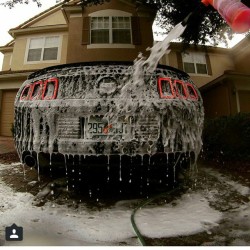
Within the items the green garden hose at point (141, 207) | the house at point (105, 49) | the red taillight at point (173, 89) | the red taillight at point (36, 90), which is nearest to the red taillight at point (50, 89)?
the red taillight at point (36, 90)

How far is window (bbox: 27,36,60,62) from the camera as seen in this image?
41.2 ft

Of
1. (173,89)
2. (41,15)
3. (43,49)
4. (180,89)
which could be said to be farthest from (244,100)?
(41,15)

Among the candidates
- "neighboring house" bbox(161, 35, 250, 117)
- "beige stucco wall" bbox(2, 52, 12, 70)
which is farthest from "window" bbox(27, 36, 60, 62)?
"neighboring house" bbox(161, 35, 250, 117)

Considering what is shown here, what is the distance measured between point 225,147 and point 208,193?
2.27m

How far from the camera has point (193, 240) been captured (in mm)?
→ 2047

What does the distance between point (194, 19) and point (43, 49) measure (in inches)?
277

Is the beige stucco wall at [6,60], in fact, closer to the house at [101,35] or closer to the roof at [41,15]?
the roof at [41,15]

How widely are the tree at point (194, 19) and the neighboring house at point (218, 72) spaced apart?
105 centimetres

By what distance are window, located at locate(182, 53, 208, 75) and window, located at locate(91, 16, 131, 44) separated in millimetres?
3869

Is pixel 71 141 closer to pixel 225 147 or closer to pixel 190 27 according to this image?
pixel 225 147

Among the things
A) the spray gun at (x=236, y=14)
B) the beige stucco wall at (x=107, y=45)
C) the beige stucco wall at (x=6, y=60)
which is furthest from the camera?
the beige stucco wall at (x=6, y=60)

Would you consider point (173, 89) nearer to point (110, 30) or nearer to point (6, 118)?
point (110, 30)

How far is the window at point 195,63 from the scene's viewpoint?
1316 cm

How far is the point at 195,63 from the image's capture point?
527 inches
